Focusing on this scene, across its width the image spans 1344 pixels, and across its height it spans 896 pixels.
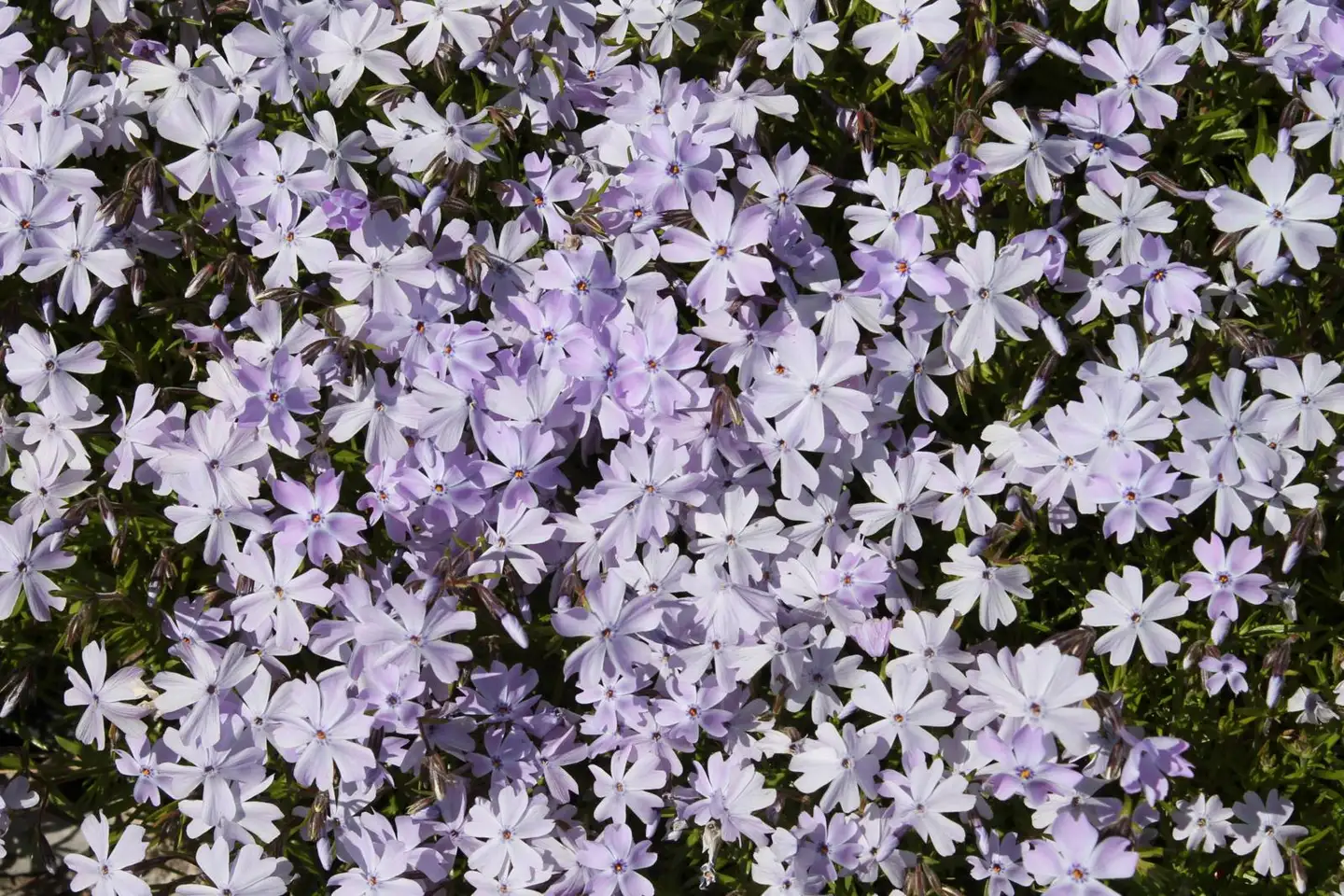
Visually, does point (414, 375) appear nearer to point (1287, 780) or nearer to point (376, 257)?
point (376, 257)

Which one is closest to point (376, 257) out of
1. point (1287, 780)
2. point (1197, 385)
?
point (1197, 385)

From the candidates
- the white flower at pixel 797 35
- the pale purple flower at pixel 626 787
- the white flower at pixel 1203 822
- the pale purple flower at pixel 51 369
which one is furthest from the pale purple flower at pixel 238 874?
the white flower at pixel 797 35

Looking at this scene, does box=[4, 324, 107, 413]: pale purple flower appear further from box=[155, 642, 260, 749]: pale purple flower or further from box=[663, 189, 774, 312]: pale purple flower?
box=[663, 189, 774, 312]: pale purple flower

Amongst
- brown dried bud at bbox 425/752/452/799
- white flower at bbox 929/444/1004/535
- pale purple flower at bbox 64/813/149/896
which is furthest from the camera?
pale purple flower at bbox 64/813/149/896

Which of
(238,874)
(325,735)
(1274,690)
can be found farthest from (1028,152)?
(238,874)

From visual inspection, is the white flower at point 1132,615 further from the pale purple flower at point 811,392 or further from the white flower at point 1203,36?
the white flower at point 1203,36

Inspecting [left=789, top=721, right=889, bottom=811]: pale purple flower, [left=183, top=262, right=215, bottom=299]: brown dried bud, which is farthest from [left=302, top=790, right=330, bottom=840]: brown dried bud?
[left=183, top=262, right=215, bottom=299]: brown dried bud

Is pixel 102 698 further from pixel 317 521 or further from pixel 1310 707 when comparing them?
pixel 1310 707
